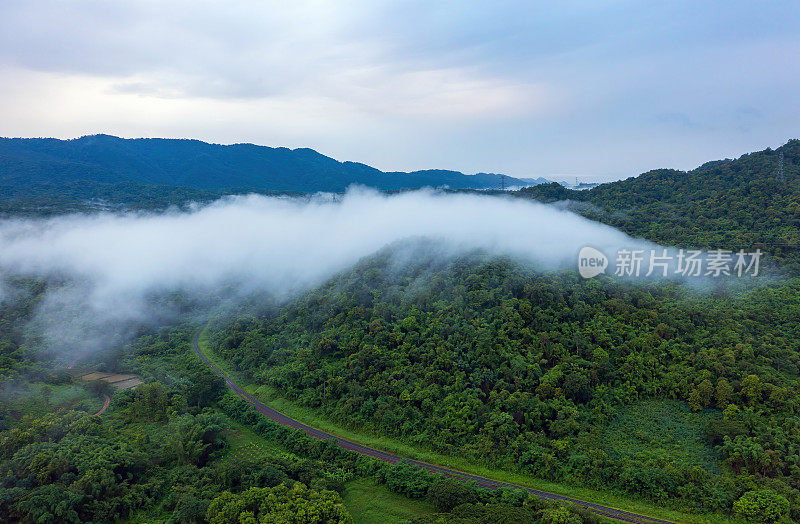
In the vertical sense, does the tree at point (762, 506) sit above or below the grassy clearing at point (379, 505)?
above

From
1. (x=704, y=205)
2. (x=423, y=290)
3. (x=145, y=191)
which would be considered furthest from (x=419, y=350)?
(x=145, y=191)

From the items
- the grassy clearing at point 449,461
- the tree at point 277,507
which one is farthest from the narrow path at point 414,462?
the tree at point 277,507

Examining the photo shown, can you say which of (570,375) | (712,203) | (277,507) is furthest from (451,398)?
(712,203)

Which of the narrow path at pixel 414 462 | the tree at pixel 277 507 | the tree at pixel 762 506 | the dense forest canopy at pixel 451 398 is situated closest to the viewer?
the tree at pixel 277 507

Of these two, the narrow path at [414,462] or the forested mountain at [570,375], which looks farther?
the forested mountain at [570,375]

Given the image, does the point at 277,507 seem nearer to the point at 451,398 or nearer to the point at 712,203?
the point at 451,398

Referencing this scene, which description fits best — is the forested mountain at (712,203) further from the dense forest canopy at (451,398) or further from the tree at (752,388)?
the tree at (752,388)
